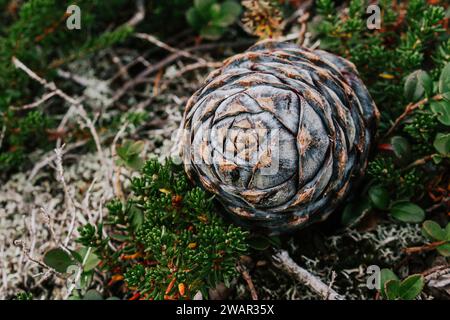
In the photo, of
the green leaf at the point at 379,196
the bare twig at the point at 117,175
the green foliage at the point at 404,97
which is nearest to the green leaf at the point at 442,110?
the green foliage at the point at 404,97

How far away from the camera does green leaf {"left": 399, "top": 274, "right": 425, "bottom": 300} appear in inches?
57.4

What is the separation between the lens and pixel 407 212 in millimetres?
1606

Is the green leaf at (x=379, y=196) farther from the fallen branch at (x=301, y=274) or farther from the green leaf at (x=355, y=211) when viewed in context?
the fallen branch at (x=301, y=274)

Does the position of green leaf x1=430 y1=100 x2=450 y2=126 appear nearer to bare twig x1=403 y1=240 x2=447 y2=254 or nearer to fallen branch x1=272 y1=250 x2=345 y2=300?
bare twig x1=403 y1=240 x2=447 y2=254

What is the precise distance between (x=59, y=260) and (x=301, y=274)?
735 mm

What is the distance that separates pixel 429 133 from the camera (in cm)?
159

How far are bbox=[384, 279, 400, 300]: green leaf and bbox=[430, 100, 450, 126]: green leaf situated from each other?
466 millimetres

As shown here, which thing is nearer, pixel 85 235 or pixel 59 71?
pixel 85 235
